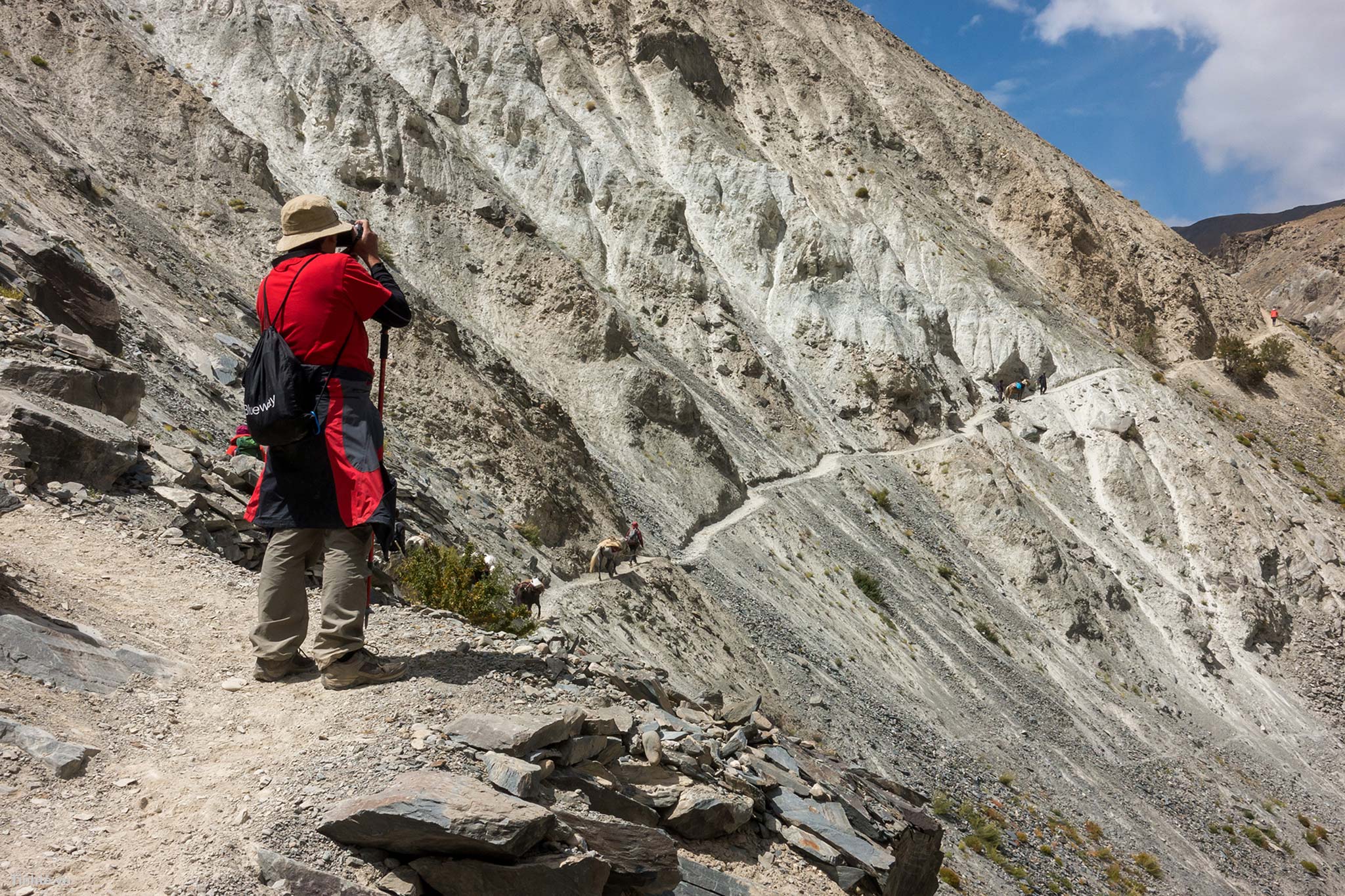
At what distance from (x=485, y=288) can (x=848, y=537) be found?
13716mm

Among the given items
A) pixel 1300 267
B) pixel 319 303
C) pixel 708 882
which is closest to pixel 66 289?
pixel 319 303

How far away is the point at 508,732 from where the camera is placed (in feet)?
15.4

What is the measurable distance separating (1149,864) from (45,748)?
74.3ft

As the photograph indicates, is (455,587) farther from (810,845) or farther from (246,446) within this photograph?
(810,845)

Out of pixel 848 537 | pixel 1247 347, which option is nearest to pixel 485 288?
pixel 848 537

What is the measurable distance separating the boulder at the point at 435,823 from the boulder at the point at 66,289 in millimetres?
9473

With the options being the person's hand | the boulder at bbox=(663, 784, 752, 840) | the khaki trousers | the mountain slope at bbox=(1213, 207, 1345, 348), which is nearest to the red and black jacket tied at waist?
the khaki trousers

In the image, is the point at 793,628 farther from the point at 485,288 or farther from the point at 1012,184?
the point at 1012,184

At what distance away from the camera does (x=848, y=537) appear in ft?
88.2

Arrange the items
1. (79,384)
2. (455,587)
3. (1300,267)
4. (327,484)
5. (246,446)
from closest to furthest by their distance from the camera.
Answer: (327,484) → (79,384) → (246,446) → (455,587) → (1300,267)

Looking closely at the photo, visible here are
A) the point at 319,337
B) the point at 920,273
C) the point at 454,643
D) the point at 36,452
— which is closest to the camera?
the point at 319,337

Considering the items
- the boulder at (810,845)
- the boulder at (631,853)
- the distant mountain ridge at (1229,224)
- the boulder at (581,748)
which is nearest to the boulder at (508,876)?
the boulder at (631,853)

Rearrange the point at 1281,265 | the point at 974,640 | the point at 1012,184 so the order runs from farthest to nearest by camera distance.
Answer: the point at 1281,265, the point at 1012,184, the point at 974,640

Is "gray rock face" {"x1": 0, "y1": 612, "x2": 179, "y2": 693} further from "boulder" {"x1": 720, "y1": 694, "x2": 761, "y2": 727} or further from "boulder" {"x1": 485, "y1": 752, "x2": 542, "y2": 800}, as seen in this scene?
"boulder" {"x1": 720, "y1": 694, "x2": 761, "y2": 727}
